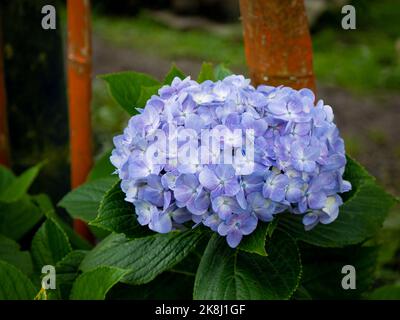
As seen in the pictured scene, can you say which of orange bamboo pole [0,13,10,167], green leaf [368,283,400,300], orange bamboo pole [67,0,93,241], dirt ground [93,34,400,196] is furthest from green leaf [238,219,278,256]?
dirt ground [93,34,400,196]

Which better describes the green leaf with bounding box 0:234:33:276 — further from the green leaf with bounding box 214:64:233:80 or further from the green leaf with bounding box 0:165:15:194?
the green leaf with bounding box 214:64:233:80

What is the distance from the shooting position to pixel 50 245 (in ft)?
6.05

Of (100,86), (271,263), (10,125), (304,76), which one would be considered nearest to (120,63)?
(100,86)

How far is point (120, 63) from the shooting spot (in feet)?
17.9

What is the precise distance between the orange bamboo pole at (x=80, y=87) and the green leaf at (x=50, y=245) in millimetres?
324

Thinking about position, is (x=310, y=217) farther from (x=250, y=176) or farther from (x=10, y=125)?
(x=10, y=125)

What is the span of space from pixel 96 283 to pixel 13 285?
9.3 inches

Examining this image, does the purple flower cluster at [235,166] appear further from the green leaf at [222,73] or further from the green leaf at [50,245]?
the green leaf at [50,245]

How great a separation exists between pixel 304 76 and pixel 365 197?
34 centimetres

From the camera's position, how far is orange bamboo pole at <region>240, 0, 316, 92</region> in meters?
1.75

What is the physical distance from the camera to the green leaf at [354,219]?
1.56 m

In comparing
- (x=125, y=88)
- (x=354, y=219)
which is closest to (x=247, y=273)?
(x=354, y=219)

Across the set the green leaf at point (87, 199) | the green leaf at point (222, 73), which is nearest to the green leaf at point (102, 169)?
the green leaf at point (87, 199)
